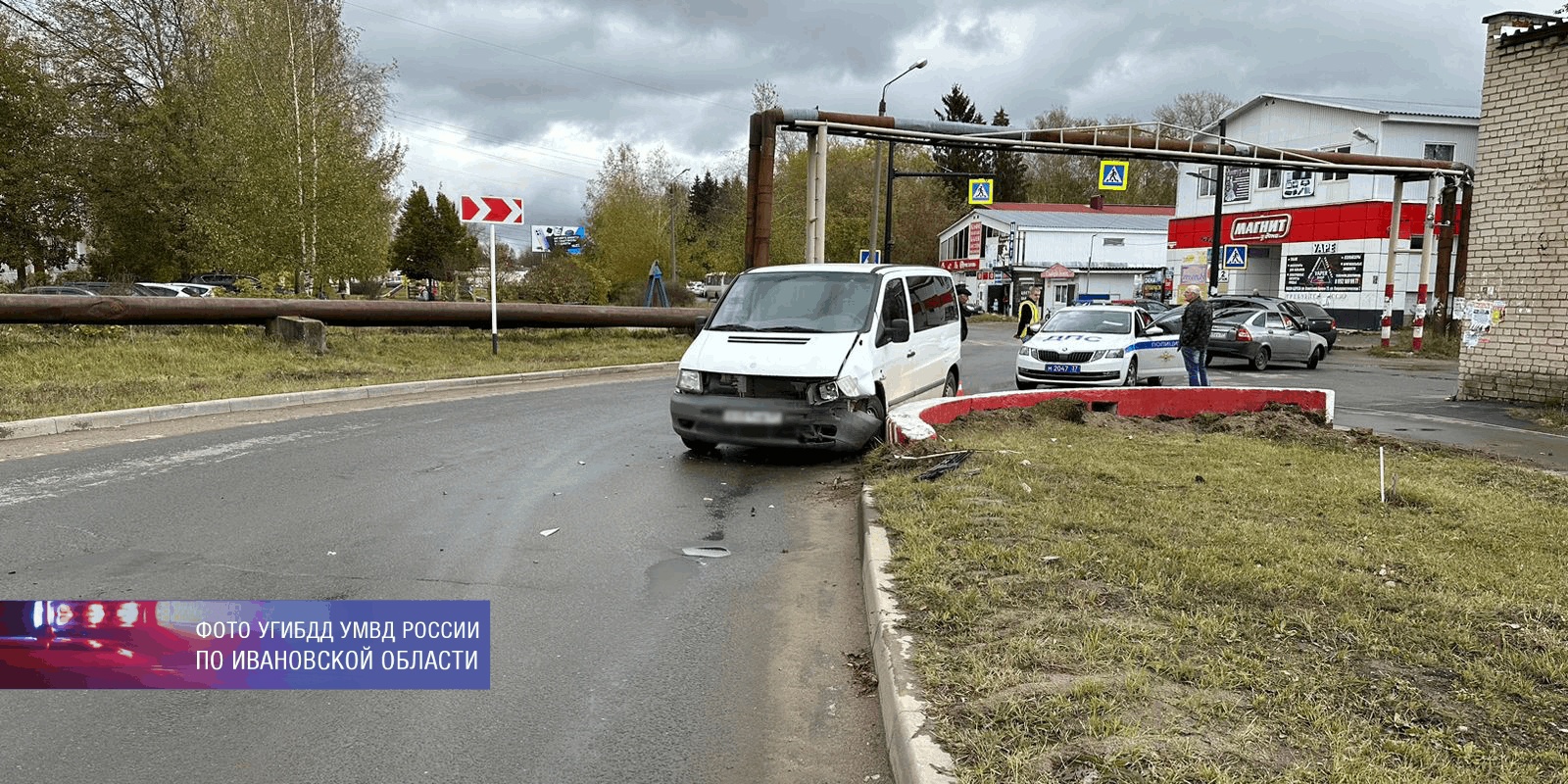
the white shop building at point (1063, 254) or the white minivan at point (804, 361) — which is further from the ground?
the white shop building at point (1063, 254)

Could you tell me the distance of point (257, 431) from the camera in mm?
10562

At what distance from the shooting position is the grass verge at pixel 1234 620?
125 inches

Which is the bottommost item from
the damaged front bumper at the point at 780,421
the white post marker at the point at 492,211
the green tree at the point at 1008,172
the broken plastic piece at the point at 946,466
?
the broken plastic piece at the point at 946,466

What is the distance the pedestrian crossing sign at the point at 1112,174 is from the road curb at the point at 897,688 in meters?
21.6

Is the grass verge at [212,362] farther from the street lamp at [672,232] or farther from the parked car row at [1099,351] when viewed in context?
the street lamp at [672,232]

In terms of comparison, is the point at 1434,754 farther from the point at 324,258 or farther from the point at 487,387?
the point at 324,258

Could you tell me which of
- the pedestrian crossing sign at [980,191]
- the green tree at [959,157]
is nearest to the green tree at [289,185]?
the pedestrian crossing sign at [980,191]

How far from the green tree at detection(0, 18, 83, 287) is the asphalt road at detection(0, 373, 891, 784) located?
26909mm

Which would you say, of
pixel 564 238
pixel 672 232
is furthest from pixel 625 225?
pixel 564 238

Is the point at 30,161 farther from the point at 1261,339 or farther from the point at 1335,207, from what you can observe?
the point at 1335,207

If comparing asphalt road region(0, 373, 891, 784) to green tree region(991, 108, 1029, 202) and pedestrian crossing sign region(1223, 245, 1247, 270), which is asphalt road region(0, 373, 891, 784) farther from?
green tree region(991, 108, 1029, 202)

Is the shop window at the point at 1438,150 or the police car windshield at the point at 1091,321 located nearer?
the police car windshield at the point at 1091,321

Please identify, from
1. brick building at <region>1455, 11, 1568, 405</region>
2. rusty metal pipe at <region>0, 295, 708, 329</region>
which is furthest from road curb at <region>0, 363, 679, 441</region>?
brick building at <region>1455, 11, 1568, 405</region>

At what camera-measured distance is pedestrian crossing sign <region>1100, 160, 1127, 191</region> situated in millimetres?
24938
